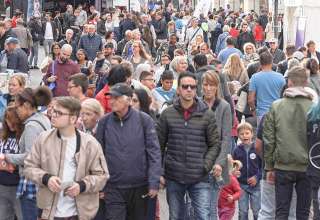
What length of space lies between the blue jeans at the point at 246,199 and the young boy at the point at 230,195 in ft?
0.77

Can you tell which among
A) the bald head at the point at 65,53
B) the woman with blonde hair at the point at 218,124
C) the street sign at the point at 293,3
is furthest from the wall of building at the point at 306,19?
the woman with blonde hair at the point at 218,124

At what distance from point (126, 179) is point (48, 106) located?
1.06m

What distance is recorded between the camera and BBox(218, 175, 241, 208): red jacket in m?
8.72

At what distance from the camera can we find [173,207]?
7934 millimetres

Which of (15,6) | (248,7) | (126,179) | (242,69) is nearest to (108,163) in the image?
(126,179)

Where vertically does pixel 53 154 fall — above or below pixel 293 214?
above

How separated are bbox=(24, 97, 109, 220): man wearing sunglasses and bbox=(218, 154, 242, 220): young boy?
2.38 m

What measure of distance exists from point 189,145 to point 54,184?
163 cm

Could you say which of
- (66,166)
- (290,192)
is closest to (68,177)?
(66,166)

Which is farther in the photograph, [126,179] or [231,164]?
[231,164]

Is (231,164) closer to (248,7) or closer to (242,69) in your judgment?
(242,69)

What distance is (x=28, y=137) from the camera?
7.20m

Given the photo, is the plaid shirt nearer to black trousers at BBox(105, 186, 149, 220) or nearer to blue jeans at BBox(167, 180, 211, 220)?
black trousers at BBox(105, 186, 149, 220)

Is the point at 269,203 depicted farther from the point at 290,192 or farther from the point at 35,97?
the point at 35,97
